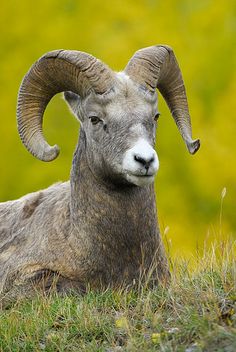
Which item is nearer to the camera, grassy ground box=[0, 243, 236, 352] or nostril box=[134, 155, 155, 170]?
grassy ground box=[0, 243, 236, 352]

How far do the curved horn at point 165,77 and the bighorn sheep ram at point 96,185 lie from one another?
13 mm

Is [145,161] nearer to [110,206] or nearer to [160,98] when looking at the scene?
[110,206]

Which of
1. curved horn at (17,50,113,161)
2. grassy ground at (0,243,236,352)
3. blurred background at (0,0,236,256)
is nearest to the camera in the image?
grassy ground at (0,243,236,352)

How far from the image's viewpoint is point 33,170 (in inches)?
1074

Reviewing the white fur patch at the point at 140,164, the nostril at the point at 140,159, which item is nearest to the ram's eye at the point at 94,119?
the white fur patch at the point at 140,164

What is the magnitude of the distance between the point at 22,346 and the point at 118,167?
2226 millimetres

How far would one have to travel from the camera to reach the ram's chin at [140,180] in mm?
8712

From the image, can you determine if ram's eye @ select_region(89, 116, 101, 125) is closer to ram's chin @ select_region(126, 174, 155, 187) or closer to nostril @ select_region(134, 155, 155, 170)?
ram's chin @ select_region(126, 174, 155, 187)

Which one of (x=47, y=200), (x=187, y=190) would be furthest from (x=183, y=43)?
(x=47, y=200)

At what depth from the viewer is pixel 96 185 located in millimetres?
9703

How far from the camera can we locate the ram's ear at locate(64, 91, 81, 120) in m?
10.1

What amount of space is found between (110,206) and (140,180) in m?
0.92

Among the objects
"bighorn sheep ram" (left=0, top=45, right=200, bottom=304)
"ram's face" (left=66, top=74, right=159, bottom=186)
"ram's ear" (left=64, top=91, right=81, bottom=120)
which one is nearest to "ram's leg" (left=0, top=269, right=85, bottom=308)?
"bighorn sheep ram" (left=0, top=45, right=200, bottom=304)

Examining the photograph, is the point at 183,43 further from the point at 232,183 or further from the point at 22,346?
the point at 22,346
